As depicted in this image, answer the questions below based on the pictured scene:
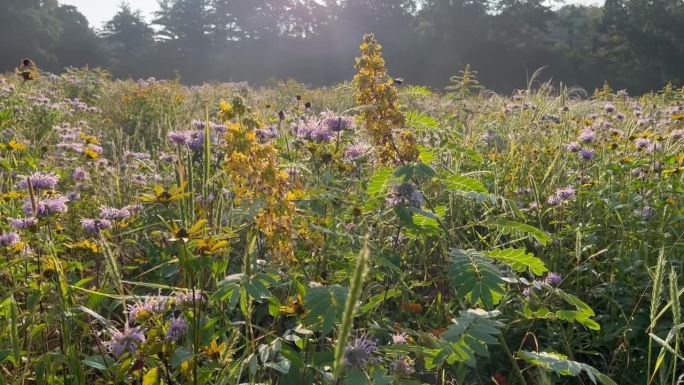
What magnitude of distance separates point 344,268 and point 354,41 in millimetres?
37862

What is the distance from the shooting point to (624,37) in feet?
99.0

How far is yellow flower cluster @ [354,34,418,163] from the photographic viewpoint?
5.67 ft

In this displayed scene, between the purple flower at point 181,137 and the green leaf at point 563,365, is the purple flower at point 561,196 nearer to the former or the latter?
the green leaf at point 563,365

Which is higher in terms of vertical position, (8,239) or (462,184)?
(462,184)

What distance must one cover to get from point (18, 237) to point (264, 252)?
0.77 m

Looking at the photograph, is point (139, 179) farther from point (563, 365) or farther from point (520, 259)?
point (563, 365)

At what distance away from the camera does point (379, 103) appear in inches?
68.2

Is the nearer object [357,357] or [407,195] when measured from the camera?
[357,357]

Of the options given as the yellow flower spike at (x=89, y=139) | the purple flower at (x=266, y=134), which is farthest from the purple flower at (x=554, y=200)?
the yellow flower spike at (x=89, y=139)

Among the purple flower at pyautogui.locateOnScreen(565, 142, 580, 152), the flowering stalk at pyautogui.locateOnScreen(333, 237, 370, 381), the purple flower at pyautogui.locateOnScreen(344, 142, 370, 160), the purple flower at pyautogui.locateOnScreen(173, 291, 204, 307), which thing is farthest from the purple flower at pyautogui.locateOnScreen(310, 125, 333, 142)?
the flowering stalk at pyautogui.locateOnScreen(333, 237, 370, 381)

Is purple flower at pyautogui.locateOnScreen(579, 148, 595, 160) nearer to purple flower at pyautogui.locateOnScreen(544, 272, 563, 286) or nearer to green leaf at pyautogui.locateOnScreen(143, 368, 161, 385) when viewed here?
purple flower at pyautogui.locateOnScreen(544, 272, 563, 286)

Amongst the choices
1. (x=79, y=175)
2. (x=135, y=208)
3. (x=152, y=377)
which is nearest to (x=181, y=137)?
(x=135, y=208)

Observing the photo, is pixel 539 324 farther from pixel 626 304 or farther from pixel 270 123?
pixel 270 123

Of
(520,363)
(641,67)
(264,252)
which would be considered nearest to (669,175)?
(520,363)
